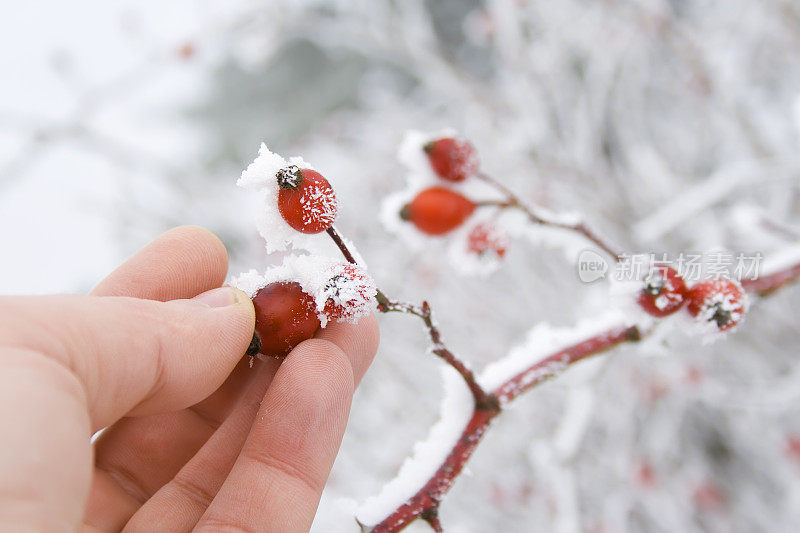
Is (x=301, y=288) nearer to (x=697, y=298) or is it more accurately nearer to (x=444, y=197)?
(x=444, y=197)

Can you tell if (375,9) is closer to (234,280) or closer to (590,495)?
(234,280)

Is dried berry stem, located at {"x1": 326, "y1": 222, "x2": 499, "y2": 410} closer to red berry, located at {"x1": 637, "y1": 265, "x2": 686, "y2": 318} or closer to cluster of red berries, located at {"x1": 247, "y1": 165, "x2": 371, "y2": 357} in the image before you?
cluster of red berries, located at {"x1": 247, "y1": 165, "x2": 371, "y2": 357}

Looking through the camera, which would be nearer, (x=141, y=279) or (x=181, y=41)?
(x=141, y=279)

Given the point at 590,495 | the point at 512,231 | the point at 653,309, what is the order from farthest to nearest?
the point at 590,495
the point at 512,231
the point at 653,309

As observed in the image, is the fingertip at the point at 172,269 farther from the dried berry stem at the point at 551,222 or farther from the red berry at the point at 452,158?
the dried berry stem at the point at 551,222

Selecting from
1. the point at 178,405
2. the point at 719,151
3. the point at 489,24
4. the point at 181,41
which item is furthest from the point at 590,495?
the point at 181,41

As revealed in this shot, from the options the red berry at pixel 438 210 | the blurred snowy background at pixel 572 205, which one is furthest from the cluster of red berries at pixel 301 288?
the blurred snowy background at pixel 572 205
